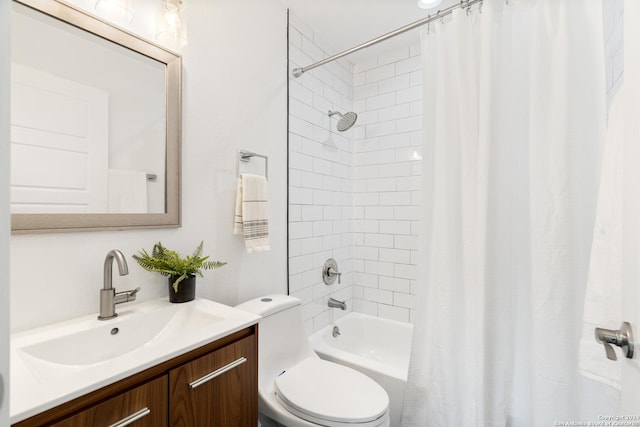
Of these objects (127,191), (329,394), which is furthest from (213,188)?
(329,394)

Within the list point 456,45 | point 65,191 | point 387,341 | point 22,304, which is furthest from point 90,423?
point 387,341

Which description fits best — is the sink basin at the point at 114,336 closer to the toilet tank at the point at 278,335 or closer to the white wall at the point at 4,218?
the toilet tank at the point at 278,335

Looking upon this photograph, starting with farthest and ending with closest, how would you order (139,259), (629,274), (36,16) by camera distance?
(139,259), (36,16), (629,274)

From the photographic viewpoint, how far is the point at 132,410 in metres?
0.76

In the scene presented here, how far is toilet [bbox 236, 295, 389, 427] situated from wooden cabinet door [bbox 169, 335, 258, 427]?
0.24 m

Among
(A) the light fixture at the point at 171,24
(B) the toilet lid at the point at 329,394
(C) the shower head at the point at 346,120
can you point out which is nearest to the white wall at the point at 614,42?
(C) the shower head at the point at 346,120

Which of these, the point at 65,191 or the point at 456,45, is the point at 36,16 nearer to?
the point at 65,191

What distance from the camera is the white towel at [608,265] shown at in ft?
2.58

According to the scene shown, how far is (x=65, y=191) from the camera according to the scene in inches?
41.2

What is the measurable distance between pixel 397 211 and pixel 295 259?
93 cm

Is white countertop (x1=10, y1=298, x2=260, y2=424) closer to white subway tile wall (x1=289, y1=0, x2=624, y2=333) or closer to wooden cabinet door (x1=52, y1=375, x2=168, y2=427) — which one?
wooden cabinet door (x1=52, y1=375, x2=168, y2=427)

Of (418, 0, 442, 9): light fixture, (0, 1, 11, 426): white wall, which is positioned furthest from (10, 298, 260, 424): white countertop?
(418, 0, 442, 9): light fixture

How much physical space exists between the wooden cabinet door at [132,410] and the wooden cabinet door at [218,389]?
3 cm

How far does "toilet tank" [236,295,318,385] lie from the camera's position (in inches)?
57.5
